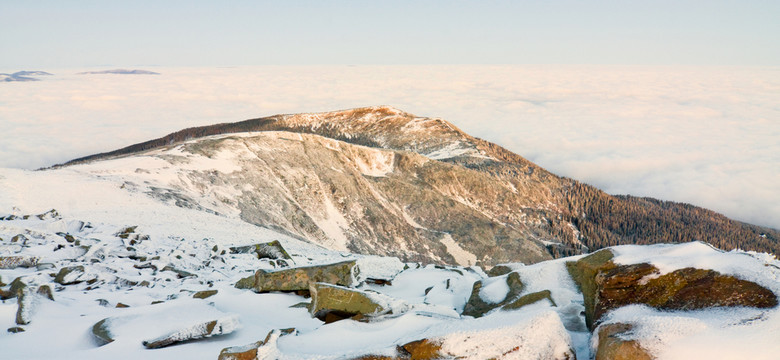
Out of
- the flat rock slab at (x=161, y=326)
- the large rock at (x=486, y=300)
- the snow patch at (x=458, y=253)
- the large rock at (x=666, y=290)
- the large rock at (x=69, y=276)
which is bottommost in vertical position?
the snow patch at (x=458, y=253)

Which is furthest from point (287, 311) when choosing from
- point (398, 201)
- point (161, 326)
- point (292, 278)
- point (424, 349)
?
point (398, 201)

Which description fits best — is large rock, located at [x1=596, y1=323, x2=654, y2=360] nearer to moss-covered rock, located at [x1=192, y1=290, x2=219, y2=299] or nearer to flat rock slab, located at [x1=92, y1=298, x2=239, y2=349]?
flat rock slab, located at [x1=92, y1=298, x2=239, y2=349]

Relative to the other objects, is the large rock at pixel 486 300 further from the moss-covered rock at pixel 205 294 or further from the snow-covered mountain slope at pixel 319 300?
the moss-covered rock at pixel 205 294

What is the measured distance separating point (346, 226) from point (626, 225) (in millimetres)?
146276

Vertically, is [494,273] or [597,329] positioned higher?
[597,329]

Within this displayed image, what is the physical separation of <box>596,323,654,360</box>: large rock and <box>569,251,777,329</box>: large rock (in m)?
1.12

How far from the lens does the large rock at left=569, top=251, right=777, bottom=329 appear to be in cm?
744

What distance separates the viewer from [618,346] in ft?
22.2

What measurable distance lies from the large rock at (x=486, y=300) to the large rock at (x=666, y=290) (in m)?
3.61

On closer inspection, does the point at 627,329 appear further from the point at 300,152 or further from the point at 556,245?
the point at 556,245

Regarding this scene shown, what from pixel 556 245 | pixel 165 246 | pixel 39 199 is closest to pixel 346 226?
pixel 39 199

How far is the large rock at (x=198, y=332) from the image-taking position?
8.82 meters

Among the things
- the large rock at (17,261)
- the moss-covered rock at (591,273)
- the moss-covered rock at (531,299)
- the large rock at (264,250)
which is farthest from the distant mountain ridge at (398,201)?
the moss-covered rock at (591,273)

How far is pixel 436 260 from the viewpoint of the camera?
276ft
